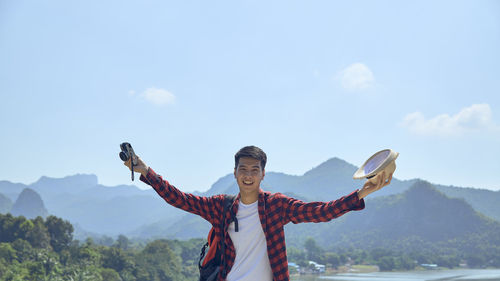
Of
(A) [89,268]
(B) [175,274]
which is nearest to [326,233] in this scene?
(B) [175,274]

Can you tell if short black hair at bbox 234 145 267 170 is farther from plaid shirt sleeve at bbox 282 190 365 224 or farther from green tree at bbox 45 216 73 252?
green tree at bbox 45 216 73 252

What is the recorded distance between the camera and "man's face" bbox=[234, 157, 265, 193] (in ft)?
8.02

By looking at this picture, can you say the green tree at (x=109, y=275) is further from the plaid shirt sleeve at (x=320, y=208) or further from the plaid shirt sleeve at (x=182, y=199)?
the plaid shirt sleeve at (x=320, y=208)

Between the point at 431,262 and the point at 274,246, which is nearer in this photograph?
the point at 274,246

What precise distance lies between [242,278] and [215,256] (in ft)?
0.75

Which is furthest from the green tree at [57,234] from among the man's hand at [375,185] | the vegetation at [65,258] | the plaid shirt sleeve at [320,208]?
the man's hand at [375,185]

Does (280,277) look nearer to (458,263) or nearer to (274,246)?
(274,246)

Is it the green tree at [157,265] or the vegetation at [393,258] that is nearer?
the green tree at [157,265]

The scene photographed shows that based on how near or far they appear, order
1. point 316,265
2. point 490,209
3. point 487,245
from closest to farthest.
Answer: point 316,265
point 487,245
point 490,209

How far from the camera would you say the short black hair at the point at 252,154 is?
245 cm

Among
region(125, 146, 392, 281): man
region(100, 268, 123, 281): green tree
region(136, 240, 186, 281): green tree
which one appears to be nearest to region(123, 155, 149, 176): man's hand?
region(125, 146, 392, 281): man

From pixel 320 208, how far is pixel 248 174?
42 cm

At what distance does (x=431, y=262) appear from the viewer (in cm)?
8244

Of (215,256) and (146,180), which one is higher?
(146,180)
